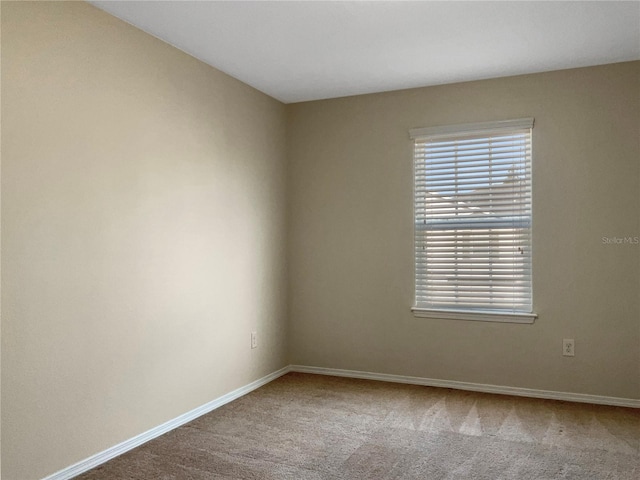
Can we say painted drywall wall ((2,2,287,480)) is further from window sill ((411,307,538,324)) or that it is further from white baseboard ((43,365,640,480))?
window sill ((411,307,538,324))

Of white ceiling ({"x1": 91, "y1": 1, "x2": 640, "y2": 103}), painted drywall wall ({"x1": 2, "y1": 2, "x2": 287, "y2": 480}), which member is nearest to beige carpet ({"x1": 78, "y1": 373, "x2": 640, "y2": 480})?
painted drywall wall ({"x1": 2, "y1": 2, "x2": 287, "y2": 480})

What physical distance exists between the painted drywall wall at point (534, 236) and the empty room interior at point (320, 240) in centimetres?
2

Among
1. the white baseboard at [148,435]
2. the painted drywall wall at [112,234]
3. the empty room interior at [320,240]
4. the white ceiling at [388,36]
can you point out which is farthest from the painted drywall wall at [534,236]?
the white baseboard at [148,435]

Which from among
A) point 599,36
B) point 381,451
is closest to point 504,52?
point 599,36

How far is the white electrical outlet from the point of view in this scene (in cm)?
389

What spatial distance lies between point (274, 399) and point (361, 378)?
34.6 inches

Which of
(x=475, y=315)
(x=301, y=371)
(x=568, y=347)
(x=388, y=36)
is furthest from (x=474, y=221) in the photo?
(x=301, y=371)

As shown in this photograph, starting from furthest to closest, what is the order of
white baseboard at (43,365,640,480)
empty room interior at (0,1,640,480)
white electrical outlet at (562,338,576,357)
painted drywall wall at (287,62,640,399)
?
white electrical outlet at (562,338,576,357) → painted drywall wall at (287,62,640,399) → white baseboard at (43,365,640,480) → empty room interior at (0,1,640,480)

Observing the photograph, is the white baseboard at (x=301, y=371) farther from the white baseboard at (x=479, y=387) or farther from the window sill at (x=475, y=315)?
the window sill at (x=475, y=315)

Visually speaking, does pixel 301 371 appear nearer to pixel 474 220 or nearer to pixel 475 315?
pixel 475 315

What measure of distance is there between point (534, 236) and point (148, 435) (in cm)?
289

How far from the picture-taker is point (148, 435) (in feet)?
10.5

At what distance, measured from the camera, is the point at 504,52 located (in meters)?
3.55

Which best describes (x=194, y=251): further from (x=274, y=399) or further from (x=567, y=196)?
(x=567, y=196)
